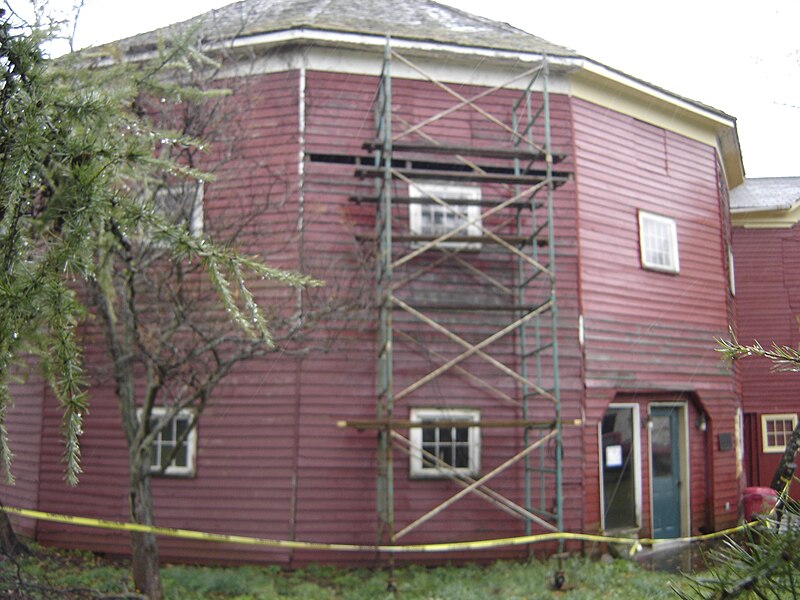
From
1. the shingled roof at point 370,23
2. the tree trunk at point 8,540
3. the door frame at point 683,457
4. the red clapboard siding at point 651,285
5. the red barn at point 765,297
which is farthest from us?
the red barn at point 765,297

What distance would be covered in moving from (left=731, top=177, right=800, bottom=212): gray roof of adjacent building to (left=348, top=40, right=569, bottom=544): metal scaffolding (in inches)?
290

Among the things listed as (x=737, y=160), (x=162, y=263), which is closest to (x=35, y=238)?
(x=162, y=263)

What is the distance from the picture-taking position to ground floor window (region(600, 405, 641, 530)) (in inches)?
441

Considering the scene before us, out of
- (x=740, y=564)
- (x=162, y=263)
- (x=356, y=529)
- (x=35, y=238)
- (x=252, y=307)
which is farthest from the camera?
(x=356, y=529)

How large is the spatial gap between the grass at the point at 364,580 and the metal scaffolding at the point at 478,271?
742 millimetres

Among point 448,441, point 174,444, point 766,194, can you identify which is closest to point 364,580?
point 448,441

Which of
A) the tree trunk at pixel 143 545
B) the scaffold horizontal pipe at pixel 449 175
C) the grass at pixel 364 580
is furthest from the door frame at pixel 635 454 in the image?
the tree trunk at pixel 143 545

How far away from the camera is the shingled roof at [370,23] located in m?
10.2

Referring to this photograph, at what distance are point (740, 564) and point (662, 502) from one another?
1192cm

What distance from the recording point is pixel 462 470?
394 inches

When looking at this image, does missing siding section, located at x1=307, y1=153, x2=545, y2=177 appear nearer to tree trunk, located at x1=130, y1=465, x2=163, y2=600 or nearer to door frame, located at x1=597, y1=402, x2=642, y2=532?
door frame, located at x1=597, y1=402, x2=642, y2=532

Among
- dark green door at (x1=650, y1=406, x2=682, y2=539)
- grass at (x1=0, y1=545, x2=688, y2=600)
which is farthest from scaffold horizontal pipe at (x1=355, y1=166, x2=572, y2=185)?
grass at (x1=0, y1=545, x2=688, y2=600)

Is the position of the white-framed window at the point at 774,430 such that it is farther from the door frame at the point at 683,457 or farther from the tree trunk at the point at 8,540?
the tree trunk at the point at 8,540

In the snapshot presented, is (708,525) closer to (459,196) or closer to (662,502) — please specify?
(662,502)
